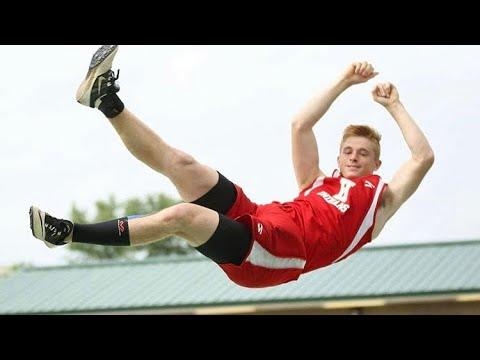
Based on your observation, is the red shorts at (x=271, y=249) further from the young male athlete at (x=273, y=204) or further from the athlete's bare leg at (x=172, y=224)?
the athlete's bare leg at (x=172, y=224)

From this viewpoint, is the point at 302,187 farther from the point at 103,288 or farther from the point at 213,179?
the point at 103,288

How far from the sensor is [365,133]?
5348 millimetres

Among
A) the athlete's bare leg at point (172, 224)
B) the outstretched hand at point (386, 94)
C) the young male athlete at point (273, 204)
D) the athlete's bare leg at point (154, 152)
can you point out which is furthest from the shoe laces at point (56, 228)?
the outstretched hand at point (386, 94)

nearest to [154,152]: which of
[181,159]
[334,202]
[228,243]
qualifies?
[181,159]

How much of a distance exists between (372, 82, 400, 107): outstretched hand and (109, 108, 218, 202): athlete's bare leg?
1.04 m

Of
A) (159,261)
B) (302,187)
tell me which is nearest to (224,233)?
(302,187)

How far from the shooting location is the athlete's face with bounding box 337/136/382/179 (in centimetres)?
530

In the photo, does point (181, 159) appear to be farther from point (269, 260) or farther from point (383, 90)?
point (383, 90)

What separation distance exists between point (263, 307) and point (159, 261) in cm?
238

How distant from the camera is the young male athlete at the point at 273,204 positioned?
446 centimetres

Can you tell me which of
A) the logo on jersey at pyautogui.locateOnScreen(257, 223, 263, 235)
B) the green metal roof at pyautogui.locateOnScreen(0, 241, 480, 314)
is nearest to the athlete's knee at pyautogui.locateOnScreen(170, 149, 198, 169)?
the logo on jersey at pyautogui.locateOnScreen(257, 223, 263, 235)

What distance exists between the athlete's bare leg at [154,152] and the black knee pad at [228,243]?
318 millimetres

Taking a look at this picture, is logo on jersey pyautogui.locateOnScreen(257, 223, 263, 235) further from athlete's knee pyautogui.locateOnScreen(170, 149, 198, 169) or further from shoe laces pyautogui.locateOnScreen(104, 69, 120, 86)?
shoe laces pyautogui.locateOnScreen(104, 69, 120, 86)

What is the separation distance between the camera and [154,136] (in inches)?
190
